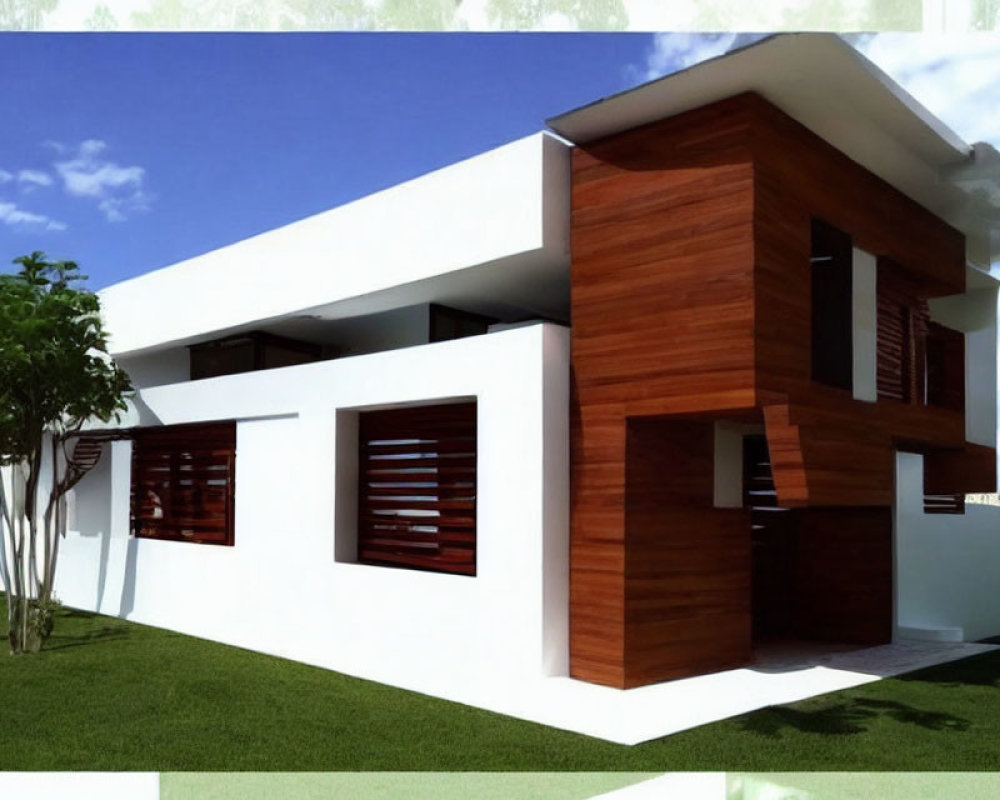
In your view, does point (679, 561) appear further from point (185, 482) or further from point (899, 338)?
point (185, 482)

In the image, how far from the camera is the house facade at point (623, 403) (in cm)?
849

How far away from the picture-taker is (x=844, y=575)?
11.8 m

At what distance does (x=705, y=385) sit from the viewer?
27.3ft

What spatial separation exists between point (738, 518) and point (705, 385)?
1.99m

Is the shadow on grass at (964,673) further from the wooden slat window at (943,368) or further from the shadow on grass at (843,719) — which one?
the wooden slat window at (943,368)

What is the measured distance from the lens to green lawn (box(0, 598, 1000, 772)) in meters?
6.62

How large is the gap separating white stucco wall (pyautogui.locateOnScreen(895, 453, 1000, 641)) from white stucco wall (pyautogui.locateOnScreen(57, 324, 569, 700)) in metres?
5.69

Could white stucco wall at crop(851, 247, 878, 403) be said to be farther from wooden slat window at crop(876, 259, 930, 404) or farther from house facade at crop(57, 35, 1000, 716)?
wooden slat window at crop(876, 259, 930, 404)

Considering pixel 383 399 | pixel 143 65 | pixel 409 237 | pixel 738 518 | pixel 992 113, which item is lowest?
pixel 738 518

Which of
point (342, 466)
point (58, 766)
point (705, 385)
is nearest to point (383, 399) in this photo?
point (342, 466)

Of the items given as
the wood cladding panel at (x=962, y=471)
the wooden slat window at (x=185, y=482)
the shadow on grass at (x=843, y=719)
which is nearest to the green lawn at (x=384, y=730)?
the shadow on grass at (x=843, y=719)

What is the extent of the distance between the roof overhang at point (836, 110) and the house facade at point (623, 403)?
0.11 feet

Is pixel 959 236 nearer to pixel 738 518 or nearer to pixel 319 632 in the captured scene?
pixel 738 518

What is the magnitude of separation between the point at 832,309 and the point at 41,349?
27.5ft
